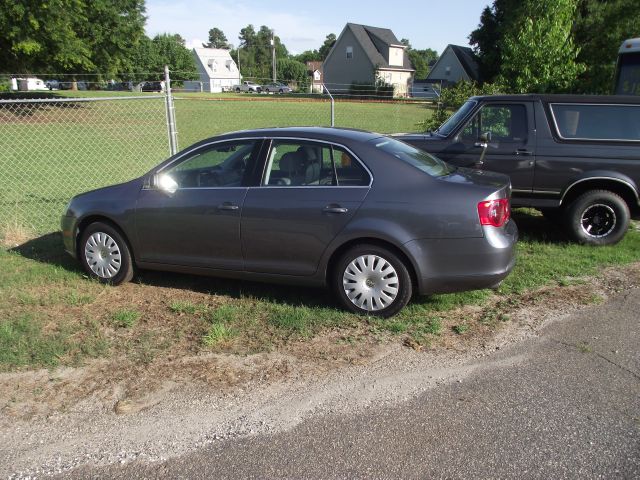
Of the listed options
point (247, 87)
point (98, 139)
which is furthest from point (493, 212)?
point (247, 87)

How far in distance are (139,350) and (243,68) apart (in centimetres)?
13037

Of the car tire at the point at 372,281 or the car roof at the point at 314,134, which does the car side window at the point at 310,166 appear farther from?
the car tire at the point at 372,281

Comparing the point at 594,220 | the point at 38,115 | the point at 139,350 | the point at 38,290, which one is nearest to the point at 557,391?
the point at 139,350

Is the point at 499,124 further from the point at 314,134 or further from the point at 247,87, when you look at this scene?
the point at 247,87

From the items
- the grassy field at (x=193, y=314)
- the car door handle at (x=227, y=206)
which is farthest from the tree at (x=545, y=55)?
the car door handle at (x=227, y=206)

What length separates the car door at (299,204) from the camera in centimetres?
459

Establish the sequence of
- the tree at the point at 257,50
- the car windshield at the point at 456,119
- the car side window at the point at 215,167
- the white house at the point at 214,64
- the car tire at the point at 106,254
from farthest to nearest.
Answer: the tree at the point at 257,50 < the white house at the point at 214,64 < the car windshield at the point at 456,119 < the car tire at the point at 106,254 < the car side window at the point at 215,167

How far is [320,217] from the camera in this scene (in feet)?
15.1

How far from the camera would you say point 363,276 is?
4.59m

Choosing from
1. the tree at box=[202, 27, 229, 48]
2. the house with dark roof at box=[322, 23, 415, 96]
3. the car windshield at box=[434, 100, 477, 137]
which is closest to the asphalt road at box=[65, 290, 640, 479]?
the car windshield at box=[434, 100, 477, 137]

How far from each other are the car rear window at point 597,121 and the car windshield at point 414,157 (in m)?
2.37

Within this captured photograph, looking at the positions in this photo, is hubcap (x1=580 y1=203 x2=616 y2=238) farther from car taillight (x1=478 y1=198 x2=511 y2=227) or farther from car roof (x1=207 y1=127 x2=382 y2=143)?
car roof (x1=207 y1=127 x2=382 y2=143)

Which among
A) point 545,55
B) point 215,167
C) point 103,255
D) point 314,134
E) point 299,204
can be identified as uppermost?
point 545,55

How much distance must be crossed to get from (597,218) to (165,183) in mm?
5163
